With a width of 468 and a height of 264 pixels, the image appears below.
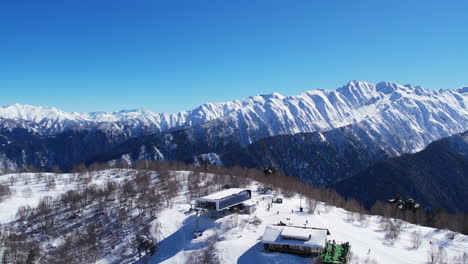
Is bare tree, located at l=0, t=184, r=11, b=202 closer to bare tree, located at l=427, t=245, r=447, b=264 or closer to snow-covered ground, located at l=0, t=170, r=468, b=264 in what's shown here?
snow-covered ground, located at l=0, t=170, r=468, b=264

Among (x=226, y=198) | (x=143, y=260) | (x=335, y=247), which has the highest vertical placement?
(x=226, y=198)

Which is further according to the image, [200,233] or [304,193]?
[304,193]

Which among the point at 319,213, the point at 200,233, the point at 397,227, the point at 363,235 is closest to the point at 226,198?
the point at 200,233

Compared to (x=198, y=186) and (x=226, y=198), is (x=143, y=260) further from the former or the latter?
(x=198, y=186)


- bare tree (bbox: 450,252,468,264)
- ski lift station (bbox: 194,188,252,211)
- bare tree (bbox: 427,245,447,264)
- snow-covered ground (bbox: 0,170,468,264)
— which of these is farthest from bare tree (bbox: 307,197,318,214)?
bare tree (bbox: 450,252,468,264)

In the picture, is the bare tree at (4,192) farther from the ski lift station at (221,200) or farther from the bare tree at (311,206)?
the bare tree at (311,206)

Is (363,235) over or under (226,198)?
under

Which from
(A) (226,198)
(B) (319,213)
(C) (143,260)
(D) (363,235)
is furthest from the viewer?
(B) (319,213)
